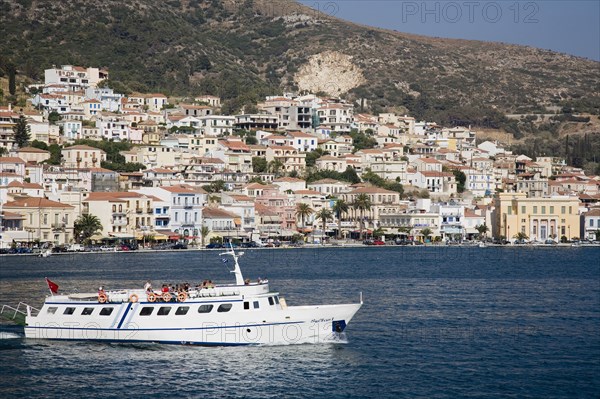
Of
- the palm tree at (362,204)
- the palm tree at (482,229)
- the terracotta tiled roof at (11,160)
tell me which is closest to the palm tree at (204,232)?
the palm tree at (362,204)

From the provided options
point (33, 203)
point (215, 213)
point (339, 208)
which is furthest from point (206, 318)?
point (339, 208)

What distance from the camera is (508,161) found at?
156375mm

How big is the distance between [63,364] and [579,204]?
95.8m

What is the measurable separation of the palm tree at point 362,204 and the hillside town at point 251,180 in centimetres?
36

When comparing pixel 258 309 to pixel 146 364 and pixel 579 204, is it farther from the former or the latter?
pixel 579 204

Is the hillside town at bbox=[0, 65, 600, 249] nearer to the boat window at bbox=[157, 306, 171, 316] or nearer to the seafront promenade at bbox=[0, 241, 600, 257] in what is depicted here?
the seafront promenade at bbox=[0, 241, 600, 257]

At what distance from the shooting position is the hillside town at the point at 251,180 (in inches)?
4190

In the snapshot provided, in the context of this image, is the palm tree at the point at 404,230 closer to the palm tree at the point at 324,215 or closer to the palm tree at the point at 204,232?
the palm tree at the point at 324,215

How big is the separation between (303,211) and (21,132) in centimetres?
3293

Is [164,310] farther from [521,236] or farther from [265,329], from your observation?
[521,236]

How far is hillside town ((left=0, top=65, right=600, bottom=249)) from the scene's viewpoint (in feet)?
349

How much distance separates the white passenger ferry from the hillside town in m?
59.0

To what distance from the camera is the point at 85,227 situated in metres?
102

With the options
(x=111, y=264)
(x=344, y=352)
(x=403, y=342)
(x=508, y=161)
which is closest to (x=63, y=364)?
(x=344, y=352)
